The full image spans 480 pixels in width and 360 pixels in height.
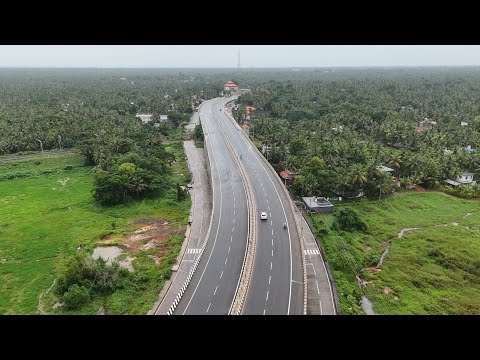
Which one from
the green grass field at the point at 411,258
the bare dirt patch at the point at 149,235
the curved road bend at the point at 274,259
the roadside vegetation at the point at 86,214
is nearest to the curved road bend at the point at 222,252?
the curved road bend at the point at 274,259

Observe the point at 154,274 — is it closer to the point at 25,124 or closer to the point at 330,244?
the point at 330,244

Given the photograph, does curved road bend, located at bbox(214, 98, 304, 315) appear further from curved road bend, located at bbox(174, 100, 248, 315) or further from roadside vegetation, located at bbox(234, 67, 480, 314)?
roadside vegetation, located at bbox(234, 67, 480, 314)

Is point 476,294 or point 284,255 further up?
point 284,255

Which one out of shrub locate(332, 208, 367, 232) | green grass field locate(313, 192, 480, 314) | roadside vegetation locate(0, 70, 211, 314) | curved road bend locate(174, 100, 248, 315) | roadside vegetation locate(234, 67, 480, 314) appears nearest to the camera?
curved road bend locate(174, 100, 248, 315)

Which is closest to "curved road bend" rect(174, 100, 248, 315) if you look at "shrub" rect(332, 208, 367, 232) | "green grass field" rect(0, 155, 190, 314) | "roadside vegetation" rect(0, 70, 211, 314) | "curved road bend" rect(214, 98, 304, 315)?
"curved road bend" rect(214, 98, 304, 315)

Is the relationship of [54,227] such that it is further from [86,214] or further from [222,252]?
[222,252]

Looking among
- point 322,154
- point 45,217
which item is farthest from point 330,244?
point 45,217
